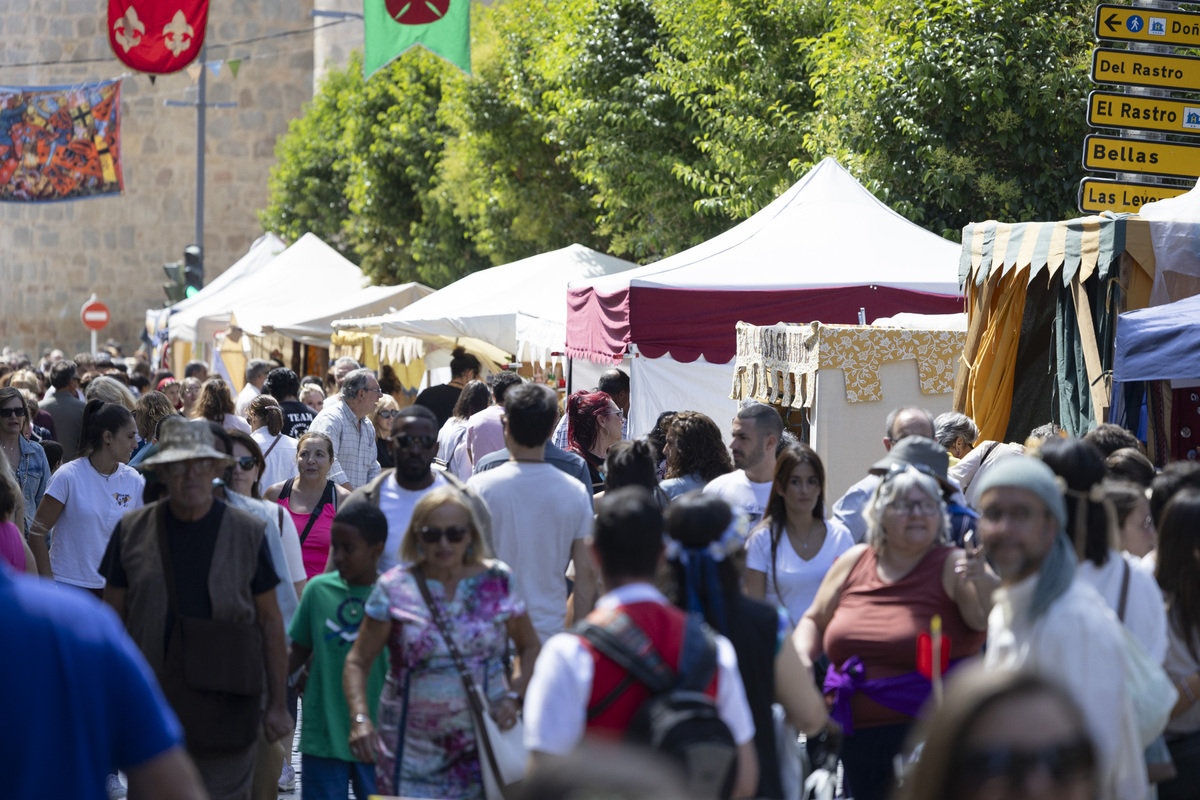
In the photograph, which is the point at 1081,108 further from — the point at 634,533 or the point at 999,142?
the point at 634,533

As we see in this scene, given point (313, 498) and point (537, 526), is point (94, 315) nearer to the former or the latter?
point (313, 498)

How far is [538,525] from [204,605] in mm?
1149

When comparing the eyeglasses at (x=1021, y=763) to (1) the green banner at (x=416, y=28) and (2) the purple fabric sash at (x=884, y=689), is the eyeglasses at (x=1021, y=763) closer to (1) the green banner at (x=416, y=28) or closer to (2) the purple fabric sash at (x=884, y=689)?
(2) the purple fabric sash at (x=884, y=689)

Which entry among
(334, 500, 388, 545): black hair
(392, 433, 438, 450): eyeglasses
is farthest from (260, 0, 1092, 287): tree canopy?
(334, 500, 388, 545): black hair

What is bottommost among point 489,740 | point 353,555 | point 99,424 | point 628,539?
point 489,740

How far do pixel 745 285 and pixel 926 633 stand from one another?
5.36 metres

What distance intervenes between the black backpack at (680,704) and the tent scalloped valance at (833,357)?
5253 mm

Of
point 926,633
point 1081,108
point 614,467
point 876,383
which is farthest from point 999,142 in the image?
point 926,633

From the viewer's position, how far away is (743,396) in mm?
8922

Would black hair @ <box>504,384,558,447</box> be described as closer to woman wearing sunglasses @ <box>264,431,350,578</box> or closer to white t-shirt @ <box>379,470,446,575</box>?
white t-shirt @ <box>379,470,446,575</box>

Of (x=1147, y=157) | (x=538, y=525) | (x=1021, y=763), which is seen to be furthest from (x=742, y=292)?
(x=1021, y=763)

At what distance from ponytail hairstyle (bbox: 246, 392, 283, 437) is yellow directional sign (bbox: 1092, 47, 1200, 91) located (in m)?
5.05

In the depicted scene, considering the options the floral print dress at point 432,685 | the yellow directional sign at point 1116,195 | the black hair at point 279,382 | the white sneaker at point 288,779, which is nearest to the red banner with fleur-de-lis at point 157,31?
the black hair at point 279,382

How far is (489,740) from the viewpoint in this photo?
3793mm
